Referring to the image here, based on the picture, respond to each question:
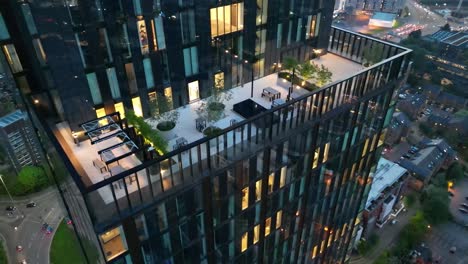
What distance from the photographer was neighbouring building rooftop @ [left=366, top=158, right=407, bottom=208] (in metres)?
106

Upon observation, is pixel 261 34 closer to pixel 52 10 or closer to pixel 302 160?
pixel 302 160

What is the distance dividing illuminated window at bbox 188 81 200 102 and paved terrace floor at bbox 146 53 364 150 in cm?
57

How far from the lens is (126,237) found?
24.1 m

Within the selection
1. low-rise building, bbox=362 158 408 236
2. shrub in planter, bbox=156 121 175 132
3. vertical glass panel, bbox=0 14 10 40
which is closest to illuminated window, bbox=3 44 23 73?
vertical glass panel, bbox=0 14 10 40

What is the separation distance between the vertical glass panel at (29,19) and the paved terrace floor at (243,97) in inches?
503

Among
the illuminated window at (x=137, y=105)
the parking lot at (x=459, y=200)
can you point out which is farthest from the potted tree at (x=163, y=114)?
the parking lot at (x=459, y=200)

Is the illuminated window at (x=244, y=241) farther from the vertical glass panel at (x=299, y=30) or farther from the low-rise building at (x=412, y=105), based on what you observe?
the low-rise building at (x=412, y=105)

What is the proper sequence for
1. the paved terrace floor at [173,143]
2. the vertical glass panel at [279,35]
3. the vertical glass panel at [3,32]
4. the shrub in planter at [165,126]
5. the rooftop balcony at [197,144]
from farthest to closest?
the vertical glass panel at [279,35] → the shrub in planter at [165,126] → the vertical glass panel at [3,32] → the paved terrace floor at [173,143] → the rooftop balcony at [197,144]

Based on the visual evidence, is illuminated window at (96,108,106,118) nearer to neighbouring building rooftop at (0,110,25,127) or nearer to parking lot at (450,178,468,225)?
neighbouring building rooftop at (0,110,25,127)

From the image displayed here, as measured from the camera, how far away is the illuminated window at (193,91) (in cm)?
3838

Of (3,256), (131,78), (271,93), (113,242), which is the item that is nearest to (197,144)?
(113,242)

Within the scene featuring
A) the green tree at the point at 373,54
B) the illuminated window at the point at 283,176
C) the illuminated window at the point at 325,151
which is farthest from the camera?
the green tree at the point at 373,54

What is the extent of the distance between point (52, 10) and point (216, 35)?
15949 mm

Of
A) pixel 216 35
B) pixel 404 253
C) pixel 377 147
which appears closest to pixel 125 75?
pixel 216 35
